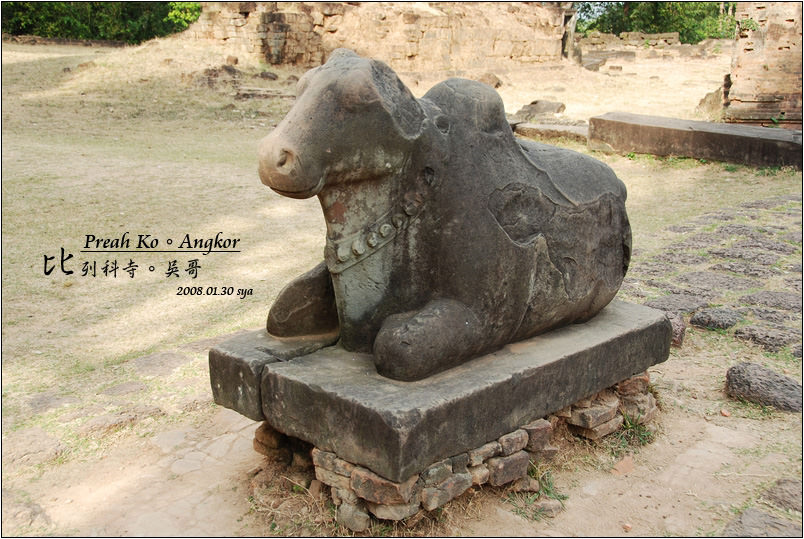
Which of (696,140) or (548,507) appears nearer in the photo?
(548,507)

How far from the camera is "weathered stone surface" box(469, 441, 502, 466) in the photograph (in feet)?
9.13

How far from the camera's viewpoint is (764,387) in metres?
3.79

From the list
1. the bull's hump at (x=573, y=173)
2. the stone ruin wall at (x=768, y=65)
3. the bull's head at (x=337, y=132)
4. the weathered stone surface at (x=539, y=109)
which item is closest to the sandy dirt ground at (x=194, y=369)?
the bull's hump at (x=573, y=173)

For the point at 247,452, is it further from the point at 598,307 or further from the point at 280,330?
the point at 598,307

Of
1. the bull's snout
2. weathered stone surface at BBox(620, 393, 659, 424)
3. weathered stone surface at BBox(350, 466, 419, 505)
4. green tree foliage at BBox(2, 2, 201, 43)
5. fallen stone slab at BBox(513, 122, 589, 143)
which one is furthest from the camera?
green tree foliage at BBox(2, 2, 201, 43)

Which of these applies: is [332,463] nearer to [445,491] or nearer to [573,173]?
[445,491]

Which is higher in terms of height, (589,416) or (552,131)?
(552,131)

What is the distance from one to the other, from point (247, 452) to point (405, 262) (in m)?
1.18

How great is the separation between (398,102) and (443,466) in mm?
1267

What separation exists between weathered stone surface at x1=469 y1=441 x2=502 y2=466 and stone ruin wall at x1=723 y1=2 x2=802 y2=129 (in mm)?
9238

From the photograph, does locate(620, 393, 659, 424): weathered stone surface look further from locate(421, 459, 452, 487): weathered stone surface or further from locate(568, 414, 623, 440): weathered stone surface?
locate(421, 459, 452, 487): weathered stone surface

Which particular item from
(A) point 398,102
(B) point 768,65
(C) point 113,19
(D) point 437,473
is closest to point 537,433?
(D) point 437,473

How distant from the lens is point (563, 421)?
131 inches

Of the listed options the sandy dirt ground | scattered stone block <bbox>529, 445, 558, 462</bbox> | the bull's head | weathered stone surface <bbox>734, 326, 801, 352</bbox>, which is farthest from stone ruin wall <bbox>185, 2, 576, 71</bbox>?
scattered stone block <bbox>529, 445, 558, 462</bbox>
